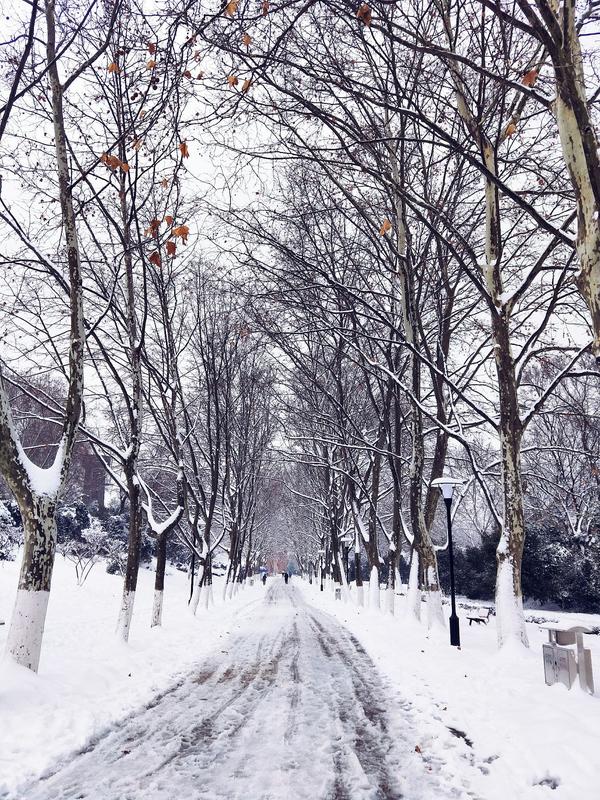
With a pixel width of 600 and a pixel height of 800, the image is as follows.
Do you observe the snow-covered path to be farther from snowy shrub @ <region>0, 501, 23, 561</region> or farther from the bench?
snowy shrub @ <region>0, 501, 23, 561</region>

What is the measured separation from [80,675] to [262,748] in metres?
4.04

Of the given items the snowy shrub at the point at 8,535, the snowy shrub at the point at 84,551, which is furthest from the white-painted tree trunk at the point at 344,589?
the snowy shrub at the point at 8,535

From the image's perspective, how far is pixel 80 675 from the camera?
24.4ft

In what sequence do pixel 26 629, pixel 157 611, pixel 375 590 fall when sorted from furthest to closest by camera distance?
pixel 375 590, pixel 157 611, pixel 26 629

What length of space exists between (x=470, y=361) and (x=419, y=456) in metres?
3.44

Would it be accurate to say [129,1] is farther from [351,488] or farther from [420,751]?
[351,488]

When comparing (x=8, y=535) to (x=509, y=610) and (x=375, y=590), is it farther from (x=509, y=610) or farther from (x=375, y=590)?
(x=509, y=610)

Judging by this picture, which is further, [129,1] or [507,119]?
[507,119]

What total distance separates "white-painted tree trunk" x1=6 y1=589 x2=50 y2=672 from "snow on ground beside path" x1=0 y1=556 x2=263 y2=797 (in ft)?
0.52

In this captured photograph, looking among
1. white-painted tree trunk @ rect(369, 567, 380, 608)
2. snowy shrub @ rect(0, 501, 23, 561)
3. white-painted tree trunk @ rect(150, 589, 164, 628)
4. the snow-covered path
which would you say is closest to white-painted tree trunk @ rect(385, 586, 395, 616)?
white-painted tree trunk @ rect(369, 567, 380, 608)

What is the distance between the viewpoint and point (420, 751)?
4664 mm

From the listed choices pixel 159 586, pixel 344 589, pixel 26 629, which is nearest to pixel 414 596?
pixel 159 586

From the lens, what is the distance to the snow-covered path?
151 inches

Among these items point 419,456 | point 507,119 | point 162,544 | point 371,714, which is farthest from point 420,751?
point 162,544
